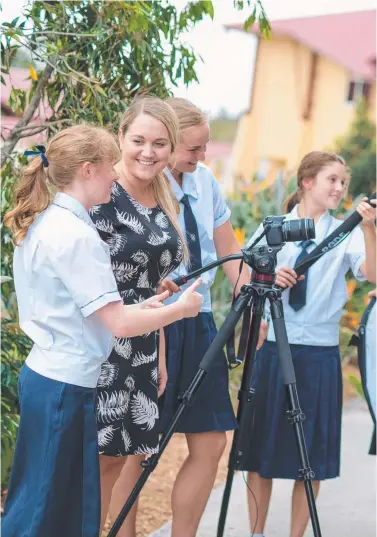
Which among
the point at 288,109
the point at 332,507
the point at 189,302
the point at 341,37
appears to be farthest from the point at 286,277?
the point at 288,109

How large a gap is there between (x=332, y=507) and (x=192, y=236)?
179cm

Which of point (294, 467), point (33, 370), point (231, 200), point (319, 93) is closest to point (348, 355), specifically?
point (231, 200)

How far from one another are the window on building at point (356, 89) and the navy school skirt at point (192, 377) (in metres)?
21.0

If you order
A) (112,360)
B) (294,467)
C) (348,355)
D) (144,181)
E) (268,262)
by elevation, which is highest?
(144,181)

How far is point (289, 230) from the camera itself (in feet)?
9.71

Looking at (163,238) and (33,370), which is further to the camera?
(163,238)

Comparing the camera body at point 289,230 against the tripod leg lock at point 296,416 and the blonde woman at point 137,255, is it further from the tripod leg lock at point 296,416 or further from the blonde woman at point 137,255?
the tripod leg lock at point 296,416

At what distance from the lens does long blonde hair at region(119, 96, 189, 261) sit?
10.1 feet

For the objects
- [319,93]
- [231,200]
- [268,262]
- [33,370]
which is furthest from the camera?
[319,93]

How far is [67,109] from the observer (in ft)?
12.0

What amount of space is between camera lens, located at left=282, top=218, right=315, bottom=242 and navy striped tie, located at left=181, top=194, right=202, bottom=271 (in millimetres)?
553

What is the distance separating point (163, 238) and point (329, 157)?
3.31 feet

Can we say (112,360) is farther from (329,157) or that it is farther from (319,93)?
(319,93)

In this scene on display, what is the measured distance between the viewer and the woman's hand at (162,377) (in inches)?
130
